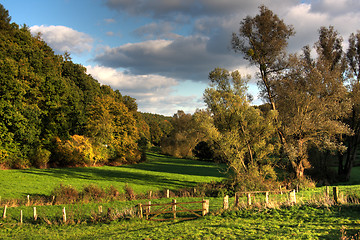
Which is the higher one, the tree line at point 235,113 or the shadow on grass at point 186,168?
the tree line at point 235,113

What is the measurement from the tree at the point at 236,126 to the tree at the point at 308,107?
3.43 m

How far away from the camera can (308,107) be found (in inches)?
1220

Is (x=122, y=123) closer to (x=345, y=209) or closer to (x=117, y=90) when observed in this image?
(x=117, y=90)

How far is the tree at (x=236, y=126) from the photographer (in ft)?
89.8

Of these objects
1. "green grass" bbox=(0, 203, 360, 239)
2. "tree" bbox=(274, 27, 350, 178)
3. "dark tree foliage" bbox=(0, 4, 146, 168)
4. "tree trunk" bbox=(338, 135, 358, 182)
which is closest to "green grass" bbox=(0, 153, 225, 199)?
"dark tree foliage" bbox=(0, 4, 146, 168)

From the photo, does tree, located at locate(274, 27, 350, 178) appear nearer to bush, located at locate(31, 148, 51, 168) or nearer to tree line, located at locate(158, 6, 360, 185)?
tree line, located at locate(158, 6, 360, 185)

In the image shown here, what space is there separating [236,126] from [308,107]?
942 centimetres

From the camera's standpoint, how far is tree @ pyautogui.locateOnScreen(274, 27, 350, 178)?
29.8 meters

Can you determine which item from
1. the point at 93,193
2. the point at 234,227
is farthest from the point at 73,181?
the point at 234,227

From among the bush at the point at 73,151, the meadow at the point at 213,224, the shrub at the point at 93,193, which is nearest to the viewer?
the meadow at the point at 213,224

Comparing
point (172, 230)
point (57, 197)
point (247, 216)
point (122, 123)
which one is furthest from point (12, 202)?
point (122, 123)

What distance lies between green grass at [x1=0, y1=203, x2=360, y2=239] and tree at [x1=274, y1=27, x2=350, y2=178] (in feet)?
49.9

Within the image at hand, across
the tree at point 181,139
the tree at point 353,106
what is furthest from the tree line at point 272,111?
the tree at point 181,139

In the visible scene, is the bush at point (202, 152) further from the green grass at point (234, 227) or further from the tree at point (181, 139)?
the green grass at point (234, 227)
